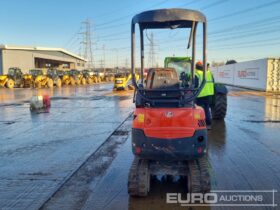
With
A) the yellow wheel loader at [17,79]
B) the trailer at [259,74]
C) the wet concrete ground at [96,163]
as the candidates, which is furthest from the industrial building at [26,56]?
the wet concrete ground at [96,163]

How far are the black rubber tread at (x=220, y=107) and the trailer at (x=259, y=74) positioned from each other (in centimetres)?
1588

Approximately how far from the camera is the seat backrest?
5.39m

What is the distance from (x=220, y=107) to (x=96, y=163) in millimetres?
5975

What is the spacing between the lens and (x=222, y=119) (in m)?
11.3

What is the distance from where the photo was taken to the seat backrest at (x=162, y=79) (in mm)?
5387

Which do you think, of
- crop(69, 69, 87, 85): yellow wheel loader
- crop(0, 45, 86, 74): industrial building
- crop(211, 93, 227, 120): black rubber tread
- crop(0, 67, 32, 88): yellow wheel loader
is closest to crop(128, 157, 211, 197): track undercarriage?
crop(211, 93, 227, 120): black rubber tread

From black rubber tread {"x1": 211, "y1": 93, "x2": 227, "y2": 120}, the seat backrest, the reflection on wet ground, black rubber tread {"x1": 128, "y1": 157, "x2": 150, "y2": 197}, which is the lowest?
the reflection on wet ground

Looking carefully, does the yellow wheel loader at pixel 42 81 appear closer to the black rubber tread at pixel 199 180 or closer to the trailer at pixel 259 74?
the trailer at pixel 259 74

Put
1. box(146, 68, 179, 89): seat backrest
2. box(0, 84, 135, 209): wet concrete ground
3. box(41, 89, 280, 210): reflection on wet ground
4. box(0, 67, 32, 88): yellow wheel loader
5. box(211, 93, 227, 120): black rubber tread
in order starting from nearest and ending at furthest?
box(41, 89, 280, 210): reflection on wet ground < box(0, 84, 135, 209): wet concrete ground < box(146, 68, 179, 89): seat backrest < box(211, 93, 227, 120): black rubber tread < box(0, 67, 32, 88): yellow wheel loader

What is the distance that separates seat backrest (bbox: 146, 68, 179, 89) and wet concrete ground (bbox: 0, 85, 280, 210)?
5.09 feet

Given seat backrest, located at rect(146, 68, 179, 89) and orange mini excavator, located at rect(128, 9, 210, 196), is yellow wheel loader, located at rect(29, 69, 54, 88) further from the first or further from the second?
orange mini excavator, located at rect(128, 9, 210, 196)

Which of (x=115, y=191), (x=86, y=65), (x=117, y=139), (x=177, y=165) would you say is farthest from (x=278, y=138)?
(x=86, y=65)

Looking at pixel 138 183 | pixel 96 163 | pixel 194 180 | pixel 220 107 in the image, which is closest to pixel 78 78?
pixel 220 107

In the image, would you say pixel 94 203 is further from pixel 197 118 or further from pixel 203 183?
pixel 197 118
